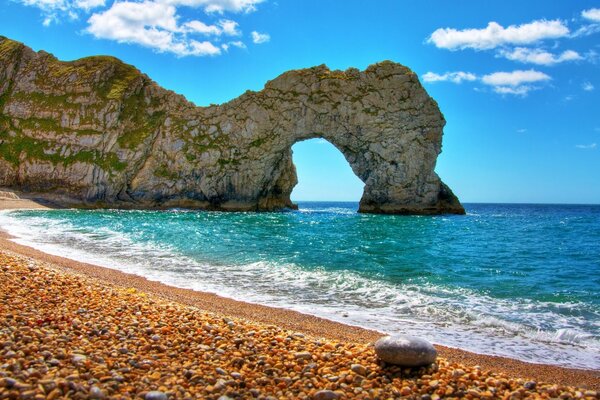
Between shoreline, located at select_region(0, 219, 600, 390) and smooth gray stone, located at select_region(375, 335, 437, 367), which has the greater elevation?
smooth gray stone, located at select_region(375, 335, 437, 367)

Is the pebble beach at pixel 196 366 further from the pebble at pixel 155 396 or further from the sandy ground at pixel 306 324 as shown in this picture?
the sandy ground at pixel 306 324

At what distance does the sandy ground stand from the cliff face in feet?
176

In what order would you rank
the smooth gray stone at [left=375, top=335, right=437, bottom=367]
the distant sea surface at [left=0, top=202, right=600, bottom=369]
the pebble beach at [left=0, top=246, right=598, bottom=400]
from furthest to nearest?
the distant sea surface at [left=0, top=202, right=600, bottom=369]
the smooth gray stone at [left=375, top=335, right=437, bottom=367]
the pebble beach at [left=0, top=246, right=598, bottom=400]

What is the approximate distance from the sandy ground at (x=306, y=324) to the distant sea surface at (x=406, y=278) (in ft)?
1.58

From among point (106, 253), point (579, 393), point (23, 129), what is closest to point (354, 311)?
point (579, 393)

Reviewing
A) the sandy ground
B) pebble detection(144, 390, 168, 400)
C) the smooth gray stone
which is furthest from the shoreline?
pebble detection(144, 390, 168, 400)

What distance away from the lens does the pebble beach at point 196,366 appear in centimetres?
507

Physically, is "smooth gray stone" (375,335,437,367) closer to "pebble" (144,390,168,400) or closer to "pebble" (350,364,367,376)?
"pebble" (350,364,367,376)

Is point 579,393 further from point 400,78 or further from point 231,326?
point 400,78

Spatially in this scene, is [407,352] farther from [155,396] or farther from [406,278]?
[406,278]

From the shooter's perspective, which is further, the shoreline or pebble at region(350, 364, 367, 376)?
the shoreline

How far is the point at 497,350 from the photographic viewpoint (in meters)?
8.66

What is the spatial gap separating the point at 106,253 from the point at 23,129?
64.7m

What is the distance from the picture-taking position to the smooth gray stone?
6.15 m
